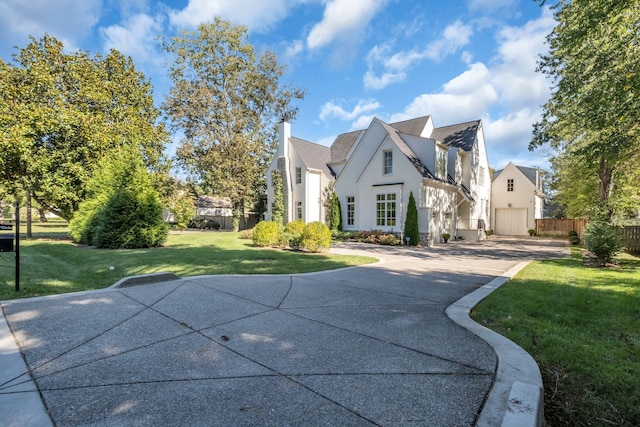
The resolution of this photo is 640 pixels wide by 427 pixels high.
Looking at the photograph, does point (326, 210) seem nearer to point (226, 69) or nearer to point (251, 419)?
point (226, 69)

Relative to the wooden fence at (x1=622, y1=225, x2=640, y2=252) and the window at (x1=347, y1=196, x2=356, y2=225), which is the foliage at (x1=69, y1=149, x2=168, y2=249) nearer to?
the window at (x1=347, y1=196, x2=356, y2=225)

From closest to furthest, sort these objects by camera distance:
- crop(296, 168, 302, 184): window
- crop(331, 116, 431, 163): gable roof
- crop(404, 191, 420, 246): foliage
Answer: crop(404, 191, 420, 246): foliage, crop(331, 116, 431, 163): gable roof, crop(296, 168, 302, 184): window

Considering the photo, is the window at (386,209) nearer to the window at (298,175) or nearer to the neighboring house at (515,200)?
the window at (298,175)

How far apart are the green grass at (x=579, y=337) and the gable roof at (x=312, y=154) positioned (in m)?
19.8

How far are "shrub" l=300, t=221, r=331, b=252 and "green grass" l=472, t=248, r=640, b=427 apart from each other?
7523 mm

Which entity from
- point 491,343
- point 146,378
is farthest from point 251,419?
point 491,343

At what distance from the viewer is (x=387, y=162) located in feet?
67.5

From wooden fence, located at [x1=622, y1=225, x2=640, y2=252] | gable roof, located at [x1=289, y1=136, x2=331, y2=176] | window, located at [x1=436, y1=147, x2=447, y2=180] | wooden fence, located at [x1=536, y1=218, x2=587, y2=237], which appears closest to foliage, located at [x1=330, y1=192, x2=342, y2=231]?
gable roof, located at [x1=289, y1=136, x2=331, y2=176]

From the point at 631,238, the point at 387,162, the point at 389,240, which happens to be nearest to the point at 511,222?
the point at 631,238

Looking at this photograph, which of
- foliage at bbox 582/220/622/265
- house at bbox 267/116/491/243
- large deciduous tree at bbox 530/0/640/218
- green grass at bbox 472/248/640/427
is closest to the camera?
green grass at bbox 472/248/640/427

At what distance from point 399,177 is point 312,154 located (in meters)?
10.1

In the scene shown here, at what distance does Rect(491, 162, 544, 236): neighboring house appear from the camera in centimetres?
2948

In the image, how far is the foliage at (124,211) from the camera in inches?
546

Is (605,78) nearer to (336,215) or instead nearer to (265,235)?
(265,235)
